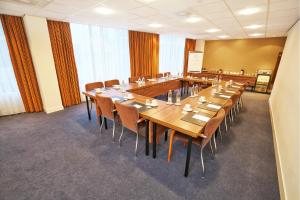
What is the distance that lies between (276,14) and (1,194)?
5467 millimetres

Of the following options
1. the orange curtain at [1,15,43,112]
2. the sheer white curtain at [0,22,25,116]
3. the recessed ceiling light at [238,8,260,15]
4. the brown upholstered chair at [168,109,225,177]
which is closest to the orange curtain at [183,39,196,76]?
the recessed ceiling light at [238,8,260,15]

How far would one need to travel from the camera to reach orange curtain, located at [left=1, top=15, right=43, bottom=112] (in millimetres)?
3281

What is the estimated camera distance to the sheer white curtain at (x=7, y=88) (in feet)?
11.1

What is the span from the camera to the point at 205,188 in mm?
1755

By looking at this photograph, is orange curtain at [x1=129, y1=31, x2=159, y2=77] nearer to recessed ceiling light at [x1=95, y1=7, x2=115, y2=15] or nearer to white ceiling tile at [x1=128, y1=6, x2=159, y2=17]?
recessed ceiling light at [x1=95, y1=7, x2=115, y2=15]

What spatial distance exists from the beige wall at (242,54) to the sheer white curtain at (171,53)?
164 centimetres

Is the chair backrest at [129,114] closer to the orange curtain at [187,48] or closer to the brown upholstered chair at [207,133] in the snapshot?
the brown upholstered chair at [207,133]

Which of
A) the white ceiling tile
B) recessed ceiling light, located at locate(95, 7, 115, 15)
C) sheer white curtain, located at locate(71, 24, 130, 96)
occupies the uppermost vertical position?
recessed ceiling light, located at locate(95, 7, 115, 15)

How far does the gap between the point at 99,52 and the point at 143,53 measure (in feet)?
6.41

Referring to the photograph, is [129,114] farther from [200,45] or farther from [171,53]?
[200,45]

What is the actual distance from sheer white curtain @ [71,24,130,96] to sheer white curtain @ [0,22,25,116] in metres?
1.57

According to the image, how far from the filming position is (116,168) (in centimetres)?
204

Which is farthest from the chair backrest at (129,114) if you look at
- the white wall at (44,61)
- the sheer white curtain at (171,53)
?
the sheer white curtain at (171,53)

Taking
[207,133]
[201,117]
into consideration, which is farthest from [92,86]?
[207,133]
